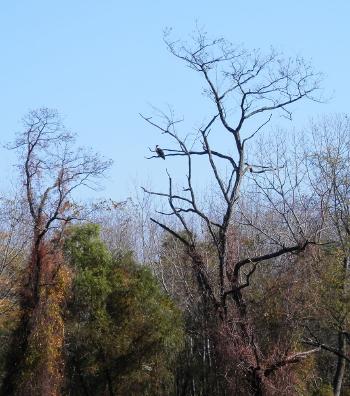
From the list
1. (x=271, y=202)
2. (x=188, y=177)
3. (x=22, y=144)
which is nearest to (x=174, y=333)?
(x=188, y=177)

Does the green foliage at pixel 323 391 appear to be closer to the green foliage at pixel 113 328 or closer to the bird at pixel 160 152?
the green foliage at pixel 113 328

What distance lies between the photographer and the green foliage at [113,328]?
1816cm

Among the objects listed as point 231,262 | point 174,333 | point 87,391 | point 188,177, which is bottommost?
point 87,391

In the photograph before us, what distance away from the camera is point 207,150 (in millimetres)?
17047

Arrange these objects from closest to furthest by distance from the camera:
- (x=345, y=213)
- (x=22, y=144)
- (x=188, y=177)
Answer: (x=188, y=177) < (x=22, y=144) < (x=345, y=213)

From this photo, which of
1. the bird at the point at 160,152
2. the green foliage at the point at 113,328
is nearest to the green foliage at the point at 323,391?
the green foliage at the point at 113,328

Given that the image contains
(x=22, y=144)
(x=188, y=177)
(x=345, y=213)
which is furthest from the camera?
(x=345, y=213)

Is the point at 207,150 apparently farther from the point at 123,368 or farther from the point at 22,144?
the point at 123,368

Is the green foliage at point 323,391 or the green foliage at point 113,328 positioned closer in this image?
the green foliage at point 113,328

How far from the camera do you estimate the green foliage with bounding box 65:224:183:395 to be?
18.2 m

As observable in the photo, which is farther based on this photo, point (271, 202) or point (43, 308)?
point (271, 202)

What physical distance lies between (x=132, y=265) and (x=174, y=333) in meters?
2.06

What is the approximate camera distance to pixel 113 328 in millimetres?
18266

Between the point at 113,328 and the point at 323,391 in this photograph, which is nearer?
the point at 113,328
